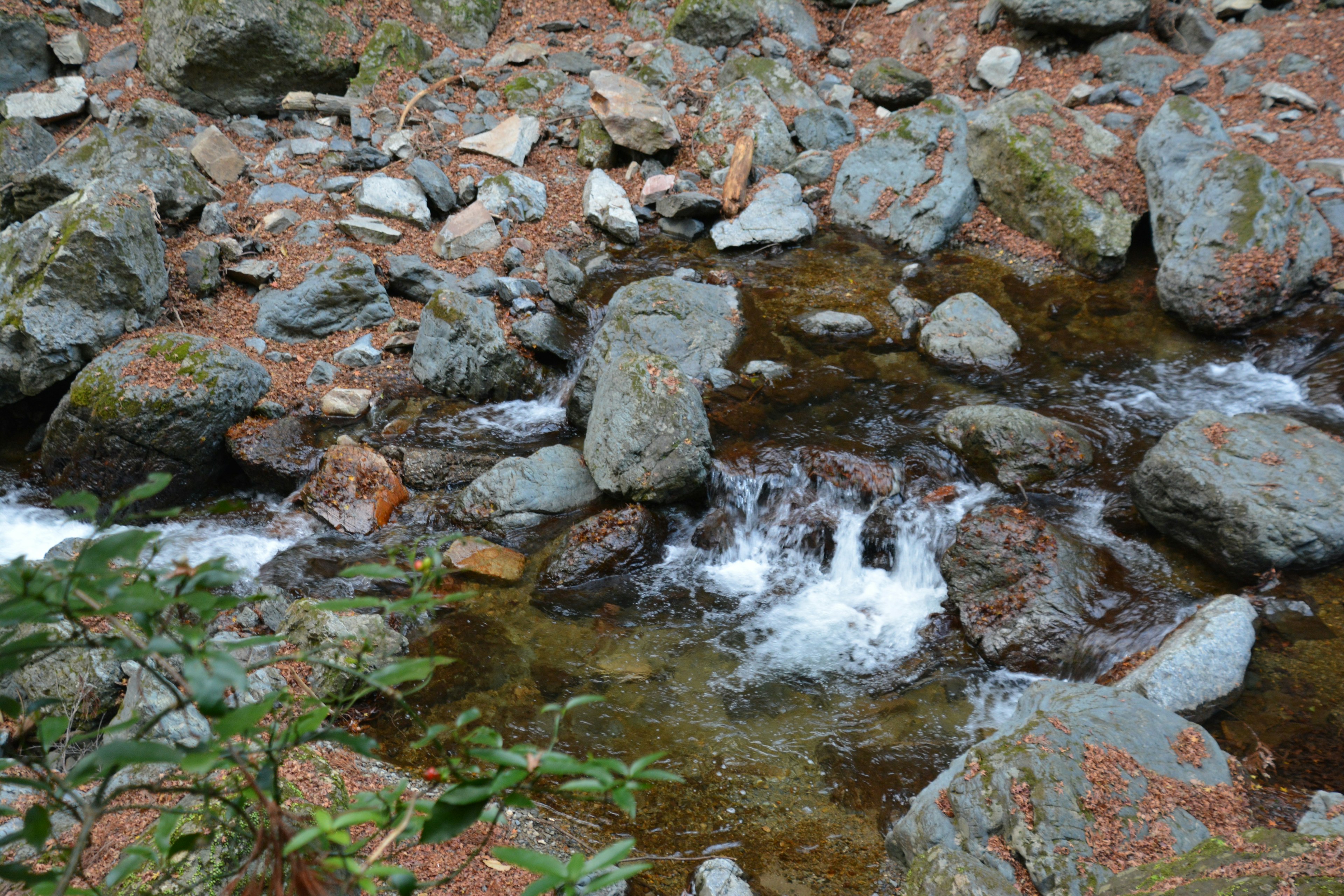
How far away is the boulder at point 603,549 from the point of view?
5.98m

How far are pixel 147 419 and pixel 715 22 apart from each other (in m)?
10.8

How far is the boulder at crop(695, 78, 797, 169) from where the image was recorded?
11.2 metres

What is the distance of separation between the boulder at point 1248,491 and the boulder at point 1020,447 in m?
0.62

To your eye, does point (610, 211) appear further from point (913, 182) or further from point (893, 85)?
point (893, 85)

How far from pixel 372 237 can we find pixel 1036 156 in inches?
323

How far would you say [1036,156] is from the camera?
31.3 feet

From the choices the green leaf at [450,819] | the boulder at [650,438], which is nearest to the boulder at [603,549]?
the boulder at [650,438]

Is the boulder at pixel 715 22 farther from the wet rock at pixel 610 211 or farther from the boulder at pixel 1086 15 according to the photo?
the wet rock at pixel 610 211

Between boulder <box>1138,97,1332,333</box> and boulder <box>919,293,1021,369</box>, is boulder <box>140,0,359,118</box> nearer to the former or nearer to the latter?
boulder <box>919,293,1021,369</box>

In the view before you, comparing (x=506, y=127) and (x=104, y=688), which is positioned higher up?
(x=506, y=127)

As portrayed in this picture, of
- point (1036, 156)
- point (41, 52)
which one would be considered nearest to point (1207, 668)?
point (1036, 156)

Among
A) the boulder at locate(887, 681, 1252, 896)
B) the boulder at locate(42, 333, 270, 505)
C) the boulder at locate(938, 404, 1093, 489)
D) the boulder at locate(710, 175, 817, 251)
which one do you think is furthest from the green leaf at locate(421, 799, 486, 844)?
the boulder at locate(710, 175, 817, 251)

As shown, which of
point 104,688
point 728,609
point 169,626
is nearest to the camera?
point 169,626

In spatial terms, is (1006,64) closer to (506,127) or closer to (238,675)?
(506,127)
